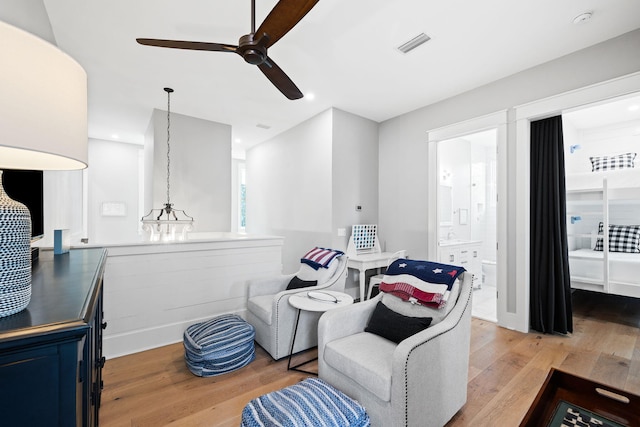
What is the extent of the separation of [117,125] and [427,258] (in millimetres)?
5634

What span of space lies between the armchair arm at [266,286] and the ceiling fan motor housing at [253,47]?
2.02 m

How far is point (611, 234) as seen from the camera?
3.94m

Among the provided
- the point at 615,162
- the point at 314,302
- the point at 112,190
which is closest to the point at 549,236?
the point at 615,162

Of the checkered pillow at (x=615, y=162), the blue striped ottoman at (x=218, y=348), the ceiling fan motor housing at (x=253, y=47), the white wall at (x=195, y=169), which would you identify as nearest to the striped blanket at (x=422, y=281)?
the blue striped ottoman at (x=218, y=348)

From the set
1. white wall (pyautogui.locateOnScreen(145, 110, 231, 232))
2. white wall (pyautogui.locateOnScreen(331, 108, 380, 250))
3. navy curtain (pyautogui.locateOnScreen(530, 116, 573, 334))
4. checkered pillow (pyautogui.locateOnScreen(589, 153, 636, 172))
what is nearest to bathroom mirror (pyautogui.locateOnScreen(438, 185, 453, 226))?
white wall (pyautogui.locateOnScreen(331, 108, 380, 250))

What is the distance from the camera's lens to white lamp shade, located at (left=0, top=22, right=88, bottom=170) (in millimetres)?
561

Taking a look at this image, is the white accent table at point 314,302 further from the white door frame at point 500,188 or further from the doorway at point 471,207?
the doorway at point 471,207

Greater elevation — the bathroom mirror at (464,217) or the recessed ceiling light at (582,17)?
the recessed ceiling light at (582,17)

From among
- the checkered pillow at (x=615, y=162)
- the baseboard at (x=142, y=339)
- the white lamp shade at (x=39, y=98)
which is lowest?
the baseboard at (x=142, y=339)

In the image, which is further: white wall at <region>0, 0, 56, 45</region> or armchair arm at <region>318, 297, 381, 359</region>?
armchair arm at <region>318, 297, 381, 359</region>

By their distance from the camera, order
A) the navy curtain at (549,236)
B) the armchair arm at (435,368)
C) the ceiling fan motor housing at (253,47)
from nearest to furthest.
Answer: the armchair arm at (435,368) → the ceiling fan motor housing at (253,47) → the navy curtain at (549,236)

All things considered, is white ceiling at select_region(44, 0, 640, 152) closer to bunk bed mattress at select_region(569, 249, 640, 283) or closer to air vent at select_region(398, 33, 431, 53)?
air vent at select_region(398, 33, 431, 53)

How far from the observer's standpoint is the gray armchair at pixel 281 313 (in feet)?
7.93

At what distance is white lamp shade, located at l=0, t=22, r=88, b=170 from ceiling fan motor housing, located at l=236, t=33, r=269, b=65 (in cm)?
125
